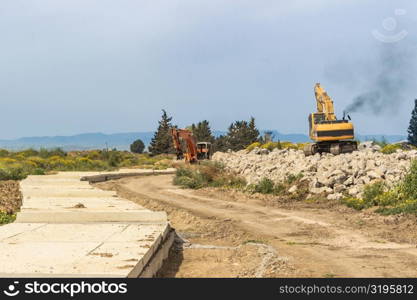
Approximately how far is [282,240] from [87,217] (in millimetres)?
4229

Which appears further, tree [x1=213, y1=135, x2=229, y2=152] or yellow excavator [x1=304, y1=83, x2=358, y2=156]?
tree [x1=213, y1=135, x2=229, y2=152]

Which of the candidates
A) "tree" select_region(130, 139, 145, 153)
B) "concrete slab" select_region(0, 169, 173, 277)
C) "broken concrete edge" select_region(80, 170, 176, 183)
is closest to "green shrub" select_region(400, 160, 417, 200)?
"concrete slab" select_region(0, 169, 173, 277)

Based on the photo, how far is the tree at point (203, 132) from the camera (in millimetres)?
69475

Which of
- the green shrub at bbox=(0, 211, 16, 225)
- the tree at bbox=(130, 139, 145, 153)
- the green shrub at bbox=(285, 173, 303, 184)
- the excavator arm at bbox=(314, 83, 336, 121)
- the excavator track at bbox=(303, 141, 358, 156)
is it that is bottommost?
the green shrub at bbox=(285, 173, 303, 184)

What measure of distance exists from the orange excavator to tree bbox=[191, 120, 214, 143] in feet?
85.7

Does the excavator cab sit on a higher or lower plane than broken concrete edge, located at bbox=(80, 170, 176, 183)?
higher

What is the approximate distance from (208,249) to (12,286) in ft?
16.8

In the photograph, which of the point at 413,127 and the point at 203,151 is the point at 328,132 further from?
the point at 413,127

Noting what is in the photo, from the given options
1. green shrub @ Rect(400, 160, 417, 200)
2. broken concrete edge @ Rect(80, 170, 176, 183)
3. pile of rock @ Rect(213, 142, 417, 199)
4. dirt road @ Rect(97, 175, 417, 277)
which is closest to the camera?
dirt road @ Rect(97, 175, 417, 277)

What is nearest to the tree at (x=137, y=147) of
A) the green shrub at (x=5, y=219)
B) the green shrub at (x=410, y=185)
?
A: the green shrub at (x=410, y=185)

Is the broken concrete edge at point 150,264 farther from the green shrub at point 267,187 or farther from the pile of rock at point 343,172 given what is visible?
the green shrub at point 267,187

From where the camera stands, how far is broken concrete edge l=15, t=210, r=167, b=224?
10.1 m

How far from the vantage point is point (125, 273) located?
5.75 metres

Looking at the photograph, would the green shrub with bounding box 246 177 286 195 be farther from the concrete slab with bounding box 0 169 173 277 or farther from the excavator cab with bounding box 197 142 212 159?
the excavator cab with bounding box 197 142 212 159
